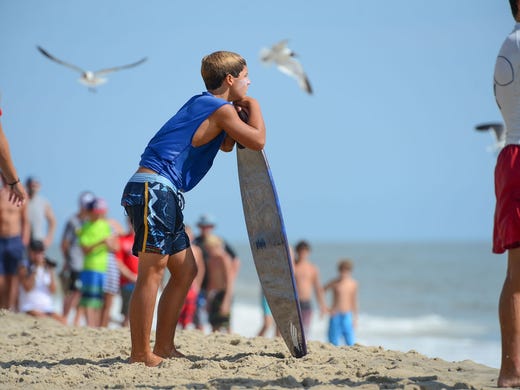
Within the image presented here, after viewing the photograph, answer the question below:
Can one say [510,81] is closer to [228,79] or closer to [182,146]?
[228,79]

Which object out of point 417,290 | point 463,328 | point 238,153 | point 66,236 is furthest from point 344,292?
point 417,290

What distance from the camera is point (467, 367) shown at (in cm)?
493

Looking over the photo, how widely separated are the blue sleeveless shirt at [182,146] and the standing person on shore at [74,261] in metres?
5.73

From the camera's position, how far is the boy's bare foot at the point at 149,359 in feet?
16.1

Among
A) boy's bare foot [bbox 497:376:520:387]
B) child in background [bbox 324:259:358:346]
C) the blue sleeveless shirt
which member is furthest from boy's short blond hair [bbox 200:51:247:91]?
child in background [bbox 324:259:358:346]

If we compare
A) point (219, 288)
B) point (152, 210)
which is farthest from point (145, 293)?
point (219, 288)

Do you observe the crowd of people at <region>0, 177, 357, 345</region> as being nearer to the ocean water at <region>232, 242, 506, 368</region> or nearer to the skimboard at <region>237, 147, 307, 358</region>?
the ocean water at <region>232, 242, 506, 368</region>

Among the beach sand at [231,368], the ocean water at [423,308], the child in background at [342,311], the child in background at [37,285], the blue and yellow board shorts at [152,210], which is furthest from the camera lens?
the ocean water at [423,308]

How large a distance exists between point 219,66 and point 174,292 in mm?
1366

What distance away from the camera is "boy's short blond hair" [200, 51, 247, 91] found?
5027 mm

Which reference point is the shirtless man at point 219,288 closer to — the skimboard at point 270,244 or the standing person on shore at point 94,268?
the standing person on shore at point 94,268

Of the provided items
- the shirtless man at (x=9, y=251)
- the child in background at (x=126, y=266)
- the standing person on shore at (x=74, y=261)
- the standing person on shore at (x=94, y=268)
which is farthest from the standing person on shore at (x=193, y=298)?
the shirtless man at (x=9, y=251)

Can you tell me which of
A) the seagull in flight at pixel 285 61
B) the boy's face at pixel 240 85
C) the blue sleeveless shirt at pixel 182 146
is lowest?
the blue sleeveless shirt at pixel 182 146

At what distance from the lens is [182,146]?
484 cm
